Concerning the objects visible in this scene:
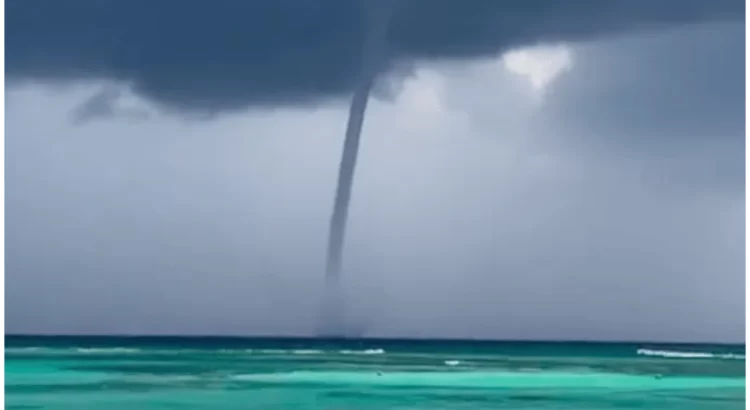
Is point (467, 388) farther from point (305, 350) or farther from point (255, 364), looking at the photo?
point (305, 350)

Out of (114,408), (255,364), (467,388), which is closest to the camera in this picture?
(114,408)

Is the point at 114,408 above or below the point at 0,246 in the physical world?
below

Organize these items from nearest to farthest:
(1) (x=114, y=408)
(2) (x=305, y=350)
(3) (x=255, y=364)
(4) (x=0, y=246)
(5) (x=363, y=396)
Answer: (4) (x=0, y=246)
(1) (x=114, y=408)
(5) (x=363, y=396)
(3) (x=255, y=364)
(2) (x=305, y=350)

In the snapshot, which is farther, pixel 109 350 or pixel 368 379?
pixel 109 350

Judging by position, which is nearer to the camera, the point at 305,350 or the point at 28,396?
the point at 28,396

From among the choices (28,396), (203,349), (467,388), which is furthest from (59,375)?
(203,349)

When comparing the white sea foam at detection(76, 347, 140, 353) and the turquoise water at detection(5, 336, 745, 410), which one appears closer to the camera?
the turquoise water at detection(5, 336, 745, 410)

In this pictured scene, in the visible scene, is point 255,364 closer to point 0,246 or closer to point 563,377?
A: point 563,377

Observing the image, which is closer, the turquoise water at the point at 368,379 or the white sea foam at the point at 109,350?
the turquoise water at the point at 368,379
